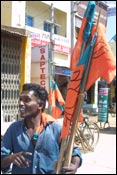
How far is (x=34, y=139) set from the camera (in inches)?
88.6

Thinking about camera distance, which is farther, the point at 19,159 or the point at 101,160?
the point at 101,160

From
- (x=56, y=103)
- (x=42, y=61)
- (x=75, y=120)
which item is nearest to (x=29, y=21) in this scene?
(x=42, y=61)

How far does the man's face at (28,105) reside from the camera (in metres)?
2.30

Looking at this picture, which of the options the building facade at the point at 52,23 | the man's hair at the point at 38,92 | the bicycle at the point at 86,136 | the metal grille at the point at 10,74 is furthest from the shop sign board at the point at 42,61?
the man's hair at the point at 38,92

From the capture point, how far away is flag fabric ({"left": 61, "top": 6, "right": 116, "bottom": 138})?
6.79 ft

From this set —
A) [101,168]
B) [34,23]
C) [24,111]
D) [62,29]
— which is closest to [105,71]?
[24,111]

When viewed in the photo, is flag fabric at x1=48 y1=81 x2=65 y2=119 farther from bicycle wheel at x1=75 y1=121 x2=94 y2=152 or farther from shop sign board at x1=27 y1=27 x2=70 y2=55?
shop sign board at x1=27 y1=27 x2=70 y2=55

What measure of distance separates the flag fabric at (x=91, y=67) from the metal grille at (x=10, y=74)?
6.78 meters

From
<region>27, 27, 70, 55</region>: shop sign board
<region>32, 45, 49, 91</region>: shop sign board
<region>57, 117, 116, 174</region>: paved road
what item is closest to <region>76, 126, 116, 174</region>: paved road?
<region>57, 117, 116, 174</region>: paved road

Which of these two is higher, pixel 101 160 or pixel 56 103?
pixel 56 103

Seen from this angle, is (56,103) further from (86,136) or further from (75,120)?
(75,120)

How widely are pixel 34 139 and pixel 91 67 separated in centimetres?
56

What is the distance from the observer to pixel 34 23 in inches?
704

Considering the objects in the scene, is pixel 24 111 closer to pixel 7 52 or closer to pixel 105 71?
pixel 105 71
